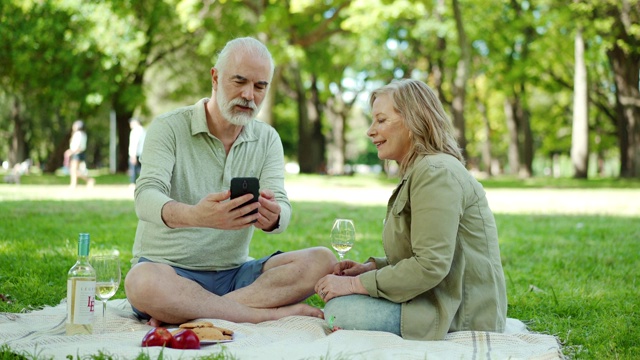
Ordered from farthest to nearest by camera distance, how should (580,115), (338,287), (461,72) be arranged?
(580,115) < (461,72) < (338,287)

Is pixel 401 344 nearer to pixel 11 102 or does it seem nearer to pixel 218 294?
pixel 218 294

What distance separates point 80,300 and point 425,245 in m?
1.85

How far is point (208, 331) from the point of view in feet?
12.6

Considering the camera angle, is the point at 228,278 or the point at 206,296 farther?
the point at 228,278

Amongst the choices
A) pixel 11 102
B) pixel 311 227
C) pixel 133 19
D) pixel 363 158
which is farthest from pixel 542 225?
pixel 363 158

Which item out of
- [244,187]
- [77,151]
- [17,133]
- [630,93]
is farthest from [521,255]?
[17,133]

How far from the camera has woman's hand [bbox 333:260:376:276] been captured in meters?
4.43

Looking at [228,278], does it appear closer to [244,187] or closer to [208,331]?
[208,331]

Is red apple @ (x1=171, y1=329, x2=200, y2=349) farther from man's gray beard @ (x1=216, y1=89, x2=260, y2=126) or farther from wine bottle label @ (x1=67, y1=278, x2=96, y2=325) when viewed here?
man's gray beard @ (x1=216, y1=89, x2=260, y2=126)

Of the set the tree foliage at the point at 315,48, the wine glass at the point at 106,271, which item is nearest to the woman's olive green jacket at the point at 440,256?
the wine glass at the point at 106,271

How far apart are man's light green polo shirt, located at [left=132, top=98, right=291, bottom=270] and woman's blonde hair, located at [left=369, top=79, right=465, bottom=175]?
3.19 feet

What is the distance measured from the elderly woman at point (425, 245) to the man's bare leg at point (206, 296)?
0.53 m

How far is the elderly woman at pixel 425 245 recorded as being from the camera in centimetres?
372

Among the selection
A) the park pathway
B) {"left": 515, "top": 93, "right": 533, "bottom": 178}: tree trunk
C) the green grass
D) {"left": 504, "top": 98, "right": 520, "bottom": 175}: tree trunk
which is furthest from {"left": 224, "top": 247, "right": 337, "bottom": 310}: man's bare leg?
{"left": 504, "top": 98, "right": 520, "bottom": 175}: tree trunk
